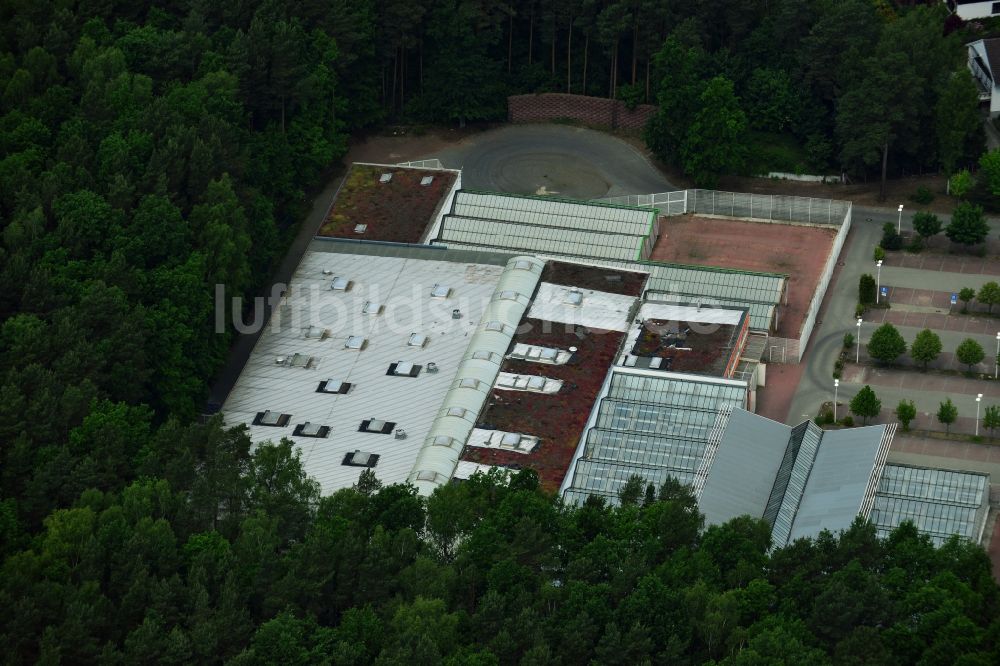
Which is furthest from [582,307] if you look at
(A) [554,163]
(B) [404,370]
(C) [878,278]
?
(A) [554,163]

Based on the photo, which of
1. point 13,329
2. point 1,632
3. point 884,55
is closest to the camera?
point 1,632

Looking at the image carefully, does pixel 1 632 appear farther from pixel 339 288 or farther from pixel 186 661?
pixel 339 288

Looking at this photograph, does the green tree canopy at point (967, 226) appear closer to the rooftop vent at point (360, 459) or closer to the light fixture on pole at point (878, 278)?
the light fixture on pole at point (878, 278)

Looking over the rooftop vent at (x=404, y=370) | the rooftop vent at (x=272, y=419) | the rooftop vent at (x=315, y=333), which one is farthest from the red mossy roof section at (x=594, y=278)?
the rooftop vent at (x=272, y=419)

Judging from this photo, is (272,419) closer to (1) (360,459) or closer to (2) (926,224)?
(1) (360,459)

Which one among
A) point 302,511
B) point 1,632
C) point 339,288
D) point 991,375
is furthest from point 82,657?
point 991,375

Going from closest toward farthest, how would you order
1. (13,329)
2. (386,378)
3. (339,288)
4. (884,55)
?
(13,329), (386,378), (339,288), (884,55)
